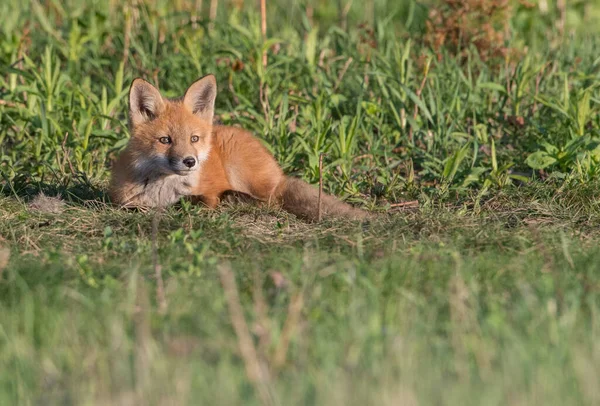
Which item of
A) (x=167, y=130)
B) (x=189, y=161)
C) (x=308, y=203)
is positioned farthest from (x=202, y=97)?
(x=308, y=203)

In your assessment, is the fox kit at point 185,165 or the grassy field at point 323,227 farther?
the fox kit at point 185,165

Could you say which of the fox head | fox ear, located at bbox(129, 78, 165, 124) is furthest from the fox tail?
fox ear, located at bbox(129, 78, 165, 124)

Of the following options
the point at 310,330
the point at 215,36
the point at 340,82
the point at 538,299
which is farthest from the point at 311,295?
the point at 215,36

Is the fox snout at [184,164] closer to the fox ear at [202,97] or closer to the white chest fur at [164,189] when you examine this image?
the white chest fur at [164,189]

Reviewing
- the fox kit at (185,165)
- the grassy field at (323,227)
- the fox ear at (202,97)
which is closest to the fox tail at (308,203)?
the fox kit at (185,165)

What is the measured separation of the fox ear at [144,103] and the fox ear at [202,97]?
0.19m

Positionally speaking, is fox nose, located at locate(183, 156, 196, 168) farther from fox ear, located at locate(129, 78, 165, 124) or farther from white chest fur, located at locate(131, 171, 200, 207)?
fox ear, located at locate(129, 78, 165, 124)

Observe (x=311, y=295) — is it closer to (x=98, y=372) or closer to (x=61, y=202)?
(x=98, y=372)

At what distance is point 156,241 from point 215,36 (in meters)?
3.71

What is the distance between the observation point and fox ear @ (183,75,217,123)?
570 cm

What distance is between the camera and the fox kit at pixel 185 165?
18.1 ft

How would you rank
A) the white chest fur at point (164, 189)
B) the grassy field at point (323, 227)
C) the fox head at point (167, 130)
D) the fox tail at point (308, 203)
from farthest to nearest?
the white chest fur at point (164, 189), the fox head at point (167, 130), the fox tail at point (308, 203), the grassy field at point (323, 227)

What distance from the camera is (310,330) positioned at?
3.31 m

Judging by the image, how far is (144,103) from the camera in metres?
5.66
